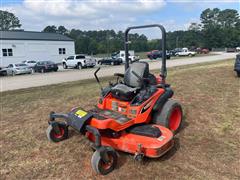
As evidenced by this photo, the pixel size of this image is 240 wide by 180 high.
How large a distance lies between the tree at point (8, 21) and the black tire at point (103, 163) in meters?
109

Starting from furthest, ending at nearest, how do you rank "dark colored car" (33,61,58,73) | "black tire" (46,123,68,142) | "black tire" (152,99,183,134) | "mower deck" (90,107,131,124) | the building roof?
the building roof → "dark colored car" (33,61,58,73) → "black tire" (46,123,68,142) → "black tire" (152,99,183,134) → "mower deck" (90,107,131,124)

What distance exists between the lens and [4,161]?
176 inches

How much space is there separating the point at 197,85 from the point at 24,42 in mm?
40642

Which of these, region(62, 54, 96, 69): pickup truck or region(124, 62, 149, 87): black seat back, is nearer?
region(124, 62, 149, 87): black seat back

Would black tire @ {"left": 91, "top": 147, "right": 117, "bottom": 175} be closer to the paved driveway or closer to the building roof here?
the paved driveway

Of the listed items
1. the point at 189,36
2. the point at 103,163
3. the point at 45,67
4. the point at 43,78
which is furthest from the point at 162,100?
the point at 189,36

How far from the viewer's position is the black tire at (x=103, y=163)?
149 inches

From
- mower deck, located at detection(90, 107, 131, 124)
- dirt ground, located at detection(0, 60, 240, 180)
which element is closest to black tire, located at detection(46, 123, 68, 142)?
dirt ground, located at detection(0, 60, 240, 180)

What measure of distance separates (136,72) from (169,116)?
96 centimetres

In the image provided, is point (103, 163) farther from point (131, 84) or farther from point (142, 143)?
point (131, 84)

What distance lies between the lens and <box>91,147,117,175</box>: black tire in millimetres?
3791

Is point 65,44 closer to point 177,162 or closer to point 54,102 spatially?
point 54,102

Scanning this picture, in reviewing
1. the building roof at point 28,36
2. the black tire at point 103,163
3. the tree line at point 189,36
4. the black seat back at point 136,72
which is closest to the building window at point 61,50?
the building roof at point 28,36

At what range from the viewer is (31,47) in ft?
151
